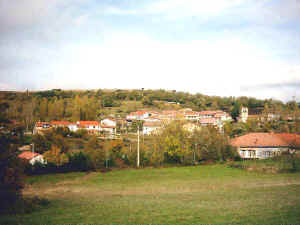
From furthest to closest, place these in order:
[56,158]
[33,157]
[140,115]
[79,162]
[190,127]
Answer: [140,115] → [190,127] → [33,157] → [79,162] → [56,158]

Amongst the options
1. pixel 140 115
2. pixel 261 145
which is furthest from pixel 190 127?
pixel 140 115

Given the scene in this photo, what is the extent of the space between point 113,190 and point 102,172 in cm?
1446

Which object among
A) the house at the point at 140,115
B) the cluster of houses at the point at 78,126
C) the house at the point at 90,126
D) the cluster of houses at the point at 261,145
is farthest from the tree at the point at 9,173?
the house at the point at 140,115

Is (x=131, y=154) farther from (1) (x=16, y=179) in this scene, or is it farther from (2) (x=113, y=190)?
(1) (x=16, y=179)

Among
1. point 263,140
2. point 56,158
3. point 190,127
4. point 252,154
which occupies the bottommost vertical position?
point 252,154

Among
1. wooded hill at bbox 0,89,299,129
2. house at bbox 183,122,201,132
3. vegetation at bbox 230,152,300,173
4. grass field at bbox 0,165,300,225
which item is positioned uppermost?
wooded hill at bbox 0,89,299,129

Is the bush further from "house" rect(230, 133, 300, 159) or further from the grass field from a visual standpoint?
"house" rect(230, 133, 300, 159)

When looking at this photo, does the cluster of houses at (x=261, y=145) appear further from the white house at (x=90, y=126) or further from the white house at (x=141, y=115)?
the white house at (x=141, y=115)

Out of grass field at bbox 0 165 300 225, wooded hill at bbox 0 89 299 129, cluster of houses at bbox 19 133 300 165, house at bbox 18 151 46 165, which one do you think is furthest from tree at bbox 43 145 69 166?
wooded hill at bbox 0 89 299 129

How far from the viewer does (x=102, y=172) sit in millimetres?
41281

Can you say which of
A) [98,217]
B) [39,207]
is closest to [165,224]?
[98,217]

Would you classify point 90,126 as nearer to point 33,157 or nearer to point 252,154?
point 33,157

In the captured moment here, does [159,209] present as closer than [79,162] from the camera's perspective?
Yes

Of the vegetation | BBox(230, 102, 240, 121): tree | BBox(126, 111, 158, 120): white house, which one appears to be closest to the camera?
the vegetation
